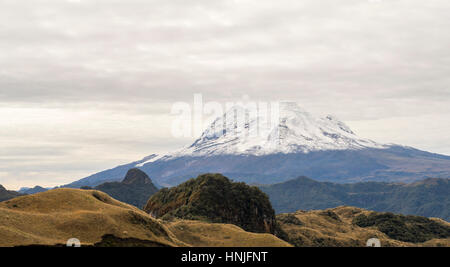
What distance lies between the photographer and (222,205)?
165 meters

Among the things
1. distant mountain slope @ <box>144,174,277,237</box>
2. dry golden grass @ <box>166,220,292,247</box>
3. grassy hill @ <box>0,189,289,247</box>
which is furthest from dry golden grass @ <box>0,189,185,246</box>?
distant mountain slope @ <box>144,174,277,237</box>

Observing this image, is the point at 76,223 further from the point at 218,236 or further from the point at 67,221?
the point at 218,236

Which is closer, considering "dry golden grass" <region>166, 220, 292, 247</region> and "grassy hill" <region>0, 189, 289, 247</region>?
"grassy hill" <region>0, 189, 289, 247</region>

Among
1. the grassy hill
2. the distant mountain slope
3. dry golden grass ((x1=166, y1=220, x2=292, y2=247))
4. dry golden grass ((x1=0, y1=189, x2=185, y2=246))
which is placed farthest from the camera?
the distant mountain slope

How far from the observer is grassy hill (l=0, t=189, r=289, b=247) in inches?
3083

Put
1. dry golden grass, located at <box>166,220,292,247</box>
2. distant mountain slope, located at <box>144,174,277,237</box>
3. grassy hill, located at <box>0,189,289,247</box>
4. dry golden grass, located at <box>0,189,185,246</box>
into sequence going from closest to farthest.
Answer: dry golden grass, located at <box>0,189,185,246</box> < grassy hill, located at <box>0,189,289,247</box> < dry golden grass, located at <box>166,220,292,247</box> < distant mountain slope, located at <box>144,174,277,237</box>

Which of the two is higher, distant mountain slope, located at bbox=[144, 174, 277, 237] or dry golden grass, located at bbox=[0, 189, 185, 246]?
→ dry golden grass, located at bbox=[0, 189, 185, 246]

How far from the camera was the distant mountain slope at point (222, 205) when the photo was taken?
160 meters

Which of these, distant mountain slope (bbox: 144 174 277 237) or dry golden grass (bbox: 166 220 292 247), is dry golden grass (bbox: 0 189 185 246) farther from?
distant mountain slope (bbox: 144 174 277 237)

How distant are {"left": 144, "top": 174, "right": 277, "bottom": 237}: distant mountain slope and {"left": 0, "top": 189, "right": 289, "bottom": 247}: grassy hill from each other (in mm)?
55069

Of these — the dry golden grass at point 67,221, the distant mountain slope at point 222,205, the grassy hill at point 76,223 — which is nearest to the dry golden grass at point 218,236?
the grassy hill at point 76,223

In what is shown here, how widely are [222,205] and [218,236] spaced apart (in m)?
50.0

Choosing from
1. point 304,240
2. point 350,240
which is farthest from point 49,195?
point 350,240

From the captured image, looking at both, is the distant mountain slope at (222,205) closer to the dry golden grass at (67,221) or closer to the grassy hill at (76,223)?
the grassy hill at (76,223)
